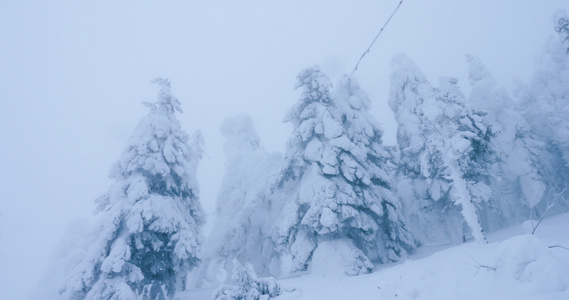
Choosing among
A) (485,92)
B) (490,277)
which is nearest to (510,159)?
(485,92)

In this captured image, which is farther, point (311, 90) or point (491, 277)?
point (311, 90)

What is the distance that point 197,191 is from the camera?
16078mm

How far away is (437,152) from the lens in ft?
53.0

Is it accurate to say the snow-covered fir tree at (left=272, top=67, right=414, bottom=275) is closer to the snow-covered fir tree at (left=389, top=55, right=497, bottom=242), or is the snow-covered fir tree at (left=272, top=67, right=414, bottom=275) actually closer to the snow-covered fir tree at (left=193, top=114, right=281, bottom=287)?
the snow-covered fir tree at (left=389, top=55, right=497, bottom=242)

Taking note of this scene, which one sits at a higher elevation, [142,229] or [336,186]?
[336,186]

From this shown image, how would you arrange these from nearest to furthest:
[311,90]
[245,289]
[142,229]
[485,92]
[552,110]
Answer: [245,289] → [142,229] → [311,90] → [485,92] → [552,110]

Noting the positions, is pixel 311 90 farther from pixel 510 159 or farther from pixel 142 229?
pixel 510 159

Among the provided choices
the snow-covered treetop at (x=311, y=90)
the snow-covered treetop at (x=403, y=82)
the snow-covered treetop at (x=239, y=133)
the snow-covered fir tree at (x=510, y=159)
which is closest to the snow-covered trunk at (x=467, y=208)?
the snow-covered treetop at (x=311, y=90)

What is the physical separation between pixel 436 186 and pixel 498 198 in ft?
28.2

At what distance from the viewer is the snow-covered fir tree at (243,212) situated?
922 inches

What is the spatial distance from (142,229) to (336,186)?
28.2ft

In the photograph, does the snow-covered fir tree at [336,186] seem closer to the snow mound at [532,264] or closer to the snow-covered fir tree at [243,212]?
the snow-covered fir tree at [243,212]

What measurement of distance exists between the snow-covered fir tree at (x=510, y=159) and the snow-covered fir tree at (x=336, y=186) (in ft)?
32.8

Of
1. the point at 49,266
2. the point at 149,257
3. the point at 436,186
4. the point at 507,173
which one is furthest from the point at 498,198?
the point at 49,266
